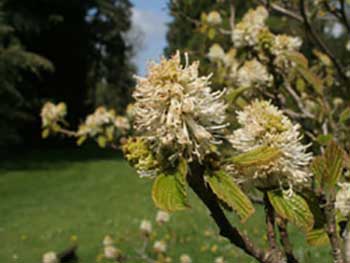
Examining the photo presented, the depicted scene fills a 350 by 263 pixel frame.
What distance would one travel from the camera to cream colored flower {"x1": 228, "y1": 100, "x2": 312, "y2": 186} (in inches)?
30.5

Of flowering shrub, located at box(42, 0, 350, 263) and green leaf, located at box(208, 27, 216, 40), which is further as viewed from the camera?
green leaf, located at box(208, 27, 216, 40)

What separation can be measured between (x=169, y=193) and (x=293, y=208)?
158 mm

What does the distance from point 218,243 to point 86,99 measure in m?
14.6

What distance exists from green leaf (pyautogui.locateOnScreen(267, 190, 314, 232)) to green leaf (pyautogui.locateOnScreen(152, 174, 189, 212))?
0.38 feet

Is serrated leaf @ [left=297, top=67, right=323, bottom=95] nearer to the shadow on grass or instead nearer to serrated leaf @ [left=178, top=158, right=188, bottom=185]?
serrated leaf @ [left=178, top=158, right=188, bottom=185]

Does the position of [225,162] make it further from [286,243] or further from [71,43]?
[71,43]

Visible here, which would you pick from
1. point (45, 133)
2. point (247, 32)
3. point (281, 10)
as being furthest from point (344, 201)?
point (45, 133)

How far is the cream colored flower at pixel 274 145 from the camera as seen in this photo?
30.5 inches

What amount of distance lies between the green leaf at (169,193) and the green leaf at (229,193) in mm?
34

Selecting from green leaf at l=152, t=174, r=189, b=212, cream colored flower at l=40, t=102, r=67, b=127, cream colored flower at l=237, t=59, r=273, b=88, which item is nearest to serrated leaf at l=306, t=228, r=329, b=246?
green leaf at l=152, t=174, r=189, b=212

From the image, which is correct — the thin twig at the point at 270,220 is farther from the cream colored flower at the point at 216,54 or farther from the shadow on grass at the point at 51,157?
the shadow on grass at the point at 51,157

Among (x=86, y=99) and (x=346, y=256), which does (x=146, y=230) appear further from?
(x=86, y=99)

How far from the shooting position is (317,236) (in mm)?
867

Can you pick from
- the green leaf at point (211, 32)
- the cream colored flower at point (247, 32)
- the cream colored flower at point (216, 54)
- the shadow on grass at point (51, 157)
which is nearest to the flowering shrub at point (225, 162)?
the cream colored flower at point (247, 32)
